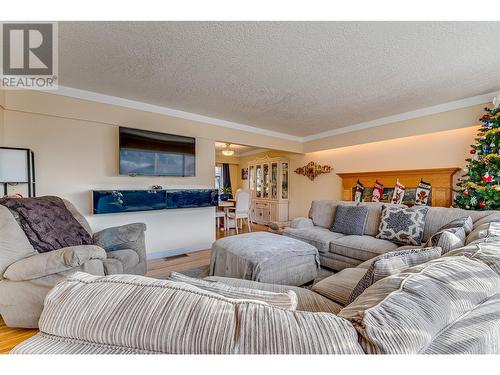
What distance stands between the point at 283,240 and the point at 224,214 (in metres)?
2.83

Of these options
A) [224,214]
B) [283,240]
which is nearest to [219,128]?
[224,214]

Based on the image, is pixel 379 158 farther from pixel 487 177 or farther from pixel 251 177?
pixel 251 177

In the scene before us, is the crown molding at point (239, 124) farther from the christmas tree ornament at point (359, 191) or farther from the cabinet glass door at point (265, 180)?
the cabinet glass door at point (265, 180)

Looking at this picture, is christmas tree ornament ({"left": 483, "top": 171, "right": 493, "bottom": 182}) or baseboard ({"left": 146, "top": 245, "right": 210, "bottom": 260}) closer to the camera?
christmas tree ornament ({"left": 483, "top": 171, "right": 493, "bottom": 182})

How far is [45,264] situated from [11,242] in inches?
14.8

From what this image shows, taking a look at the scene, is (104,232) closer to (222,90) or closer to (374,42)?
(222,90)

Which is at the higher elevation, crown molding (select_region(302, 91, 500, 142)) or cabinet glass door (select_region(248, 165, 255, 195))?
crown molding (select_region(302, 91, 500, 142))

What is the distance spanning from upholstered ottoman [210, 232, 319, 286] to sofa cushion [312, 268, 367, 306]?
0.65m

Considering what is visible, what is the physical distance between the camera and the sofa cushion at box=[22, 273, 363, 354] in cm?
45

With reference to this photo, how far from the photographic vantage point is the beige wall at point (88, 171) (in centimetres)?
258

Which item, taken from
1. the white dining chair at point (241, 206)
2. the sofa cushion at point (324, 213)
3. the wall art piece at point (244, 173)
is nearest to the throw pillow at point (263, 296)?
the sofa cushion at point (324, 213)

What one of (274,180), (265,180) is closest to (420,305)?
(274,180)

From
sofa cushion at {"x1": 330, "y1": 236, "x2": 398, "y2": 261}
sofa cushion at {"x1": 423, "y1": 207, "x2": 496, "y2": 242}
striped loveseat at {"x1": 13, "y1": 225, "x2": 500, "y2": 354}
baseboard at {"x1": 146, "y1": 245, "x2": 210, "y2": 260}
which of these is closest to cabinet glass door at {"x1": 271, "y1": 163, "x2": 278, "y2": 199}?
baseboard at {"x1": 146, "y1": 245, "x2": 210, "y2": 260}

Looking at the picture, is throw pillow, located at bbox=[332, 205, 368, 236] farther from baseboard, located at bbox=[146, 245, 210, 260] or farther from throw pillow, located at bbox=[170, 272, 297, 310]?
throw pillow, located at bbox=[170, 272, 297, 310]
